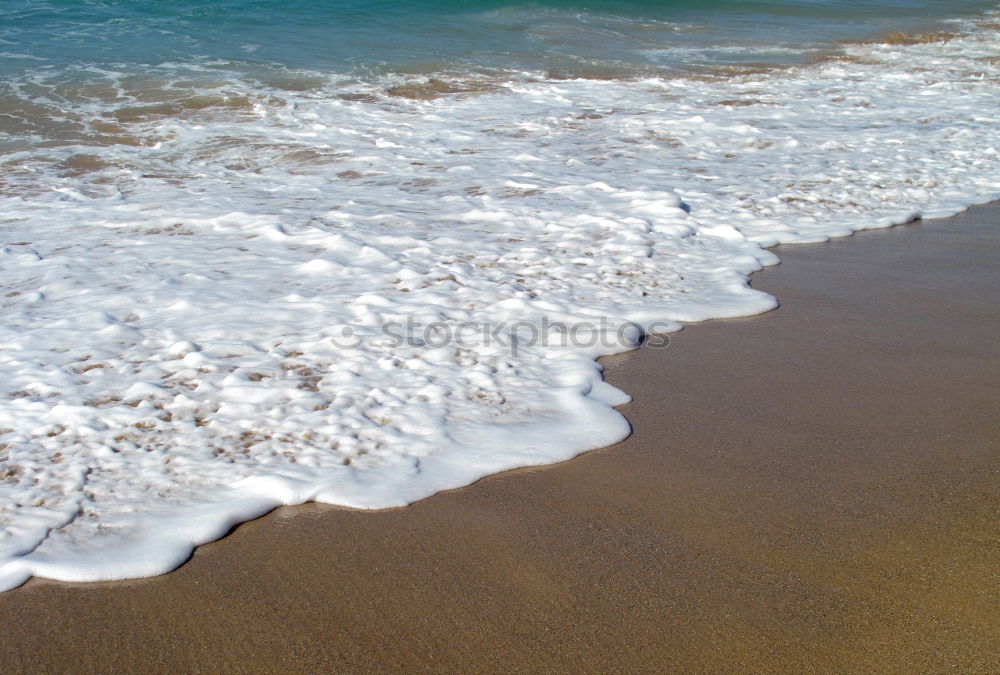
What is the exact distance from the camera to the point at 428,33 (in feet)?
51.4

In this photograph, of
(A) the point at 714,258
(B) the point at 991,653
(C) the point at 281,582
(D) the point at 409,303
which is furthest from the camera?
(A) the point at 714,258

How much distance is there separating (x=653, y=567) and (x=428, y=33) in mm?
14795

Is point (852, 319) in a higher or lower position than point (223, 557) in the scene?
higher

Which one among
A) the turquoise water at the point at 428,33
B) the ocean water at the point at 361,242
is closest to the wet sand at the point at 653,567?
Answer: the ocean water at the point at 361,242

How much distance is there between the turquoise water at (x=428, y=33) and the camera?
42.9ft

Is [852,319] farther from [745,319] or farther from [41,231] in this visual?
[41,231]

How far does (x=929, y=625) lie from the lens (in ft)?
6.69

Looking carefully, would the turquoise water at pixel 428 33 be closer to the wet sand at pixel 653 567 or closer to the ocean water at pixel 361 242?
the ocean water at pixel 361 242

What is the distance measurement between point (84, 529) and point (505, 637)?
1.28 metres

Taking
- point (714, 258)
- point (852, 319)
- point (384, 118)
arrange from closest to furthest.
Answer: point (852, 319) < point (714, 258) < point (384, 118)

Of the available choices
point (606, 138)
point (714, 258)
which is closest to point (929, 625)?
point (714, 258)

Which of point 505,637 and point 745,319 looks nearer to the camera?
point 505,637

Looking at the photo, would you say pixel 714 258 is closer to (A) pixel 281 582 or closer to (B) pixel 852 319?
(B) pixel 852 319

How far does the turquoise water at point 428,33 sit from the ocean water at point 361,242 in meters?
0.22
